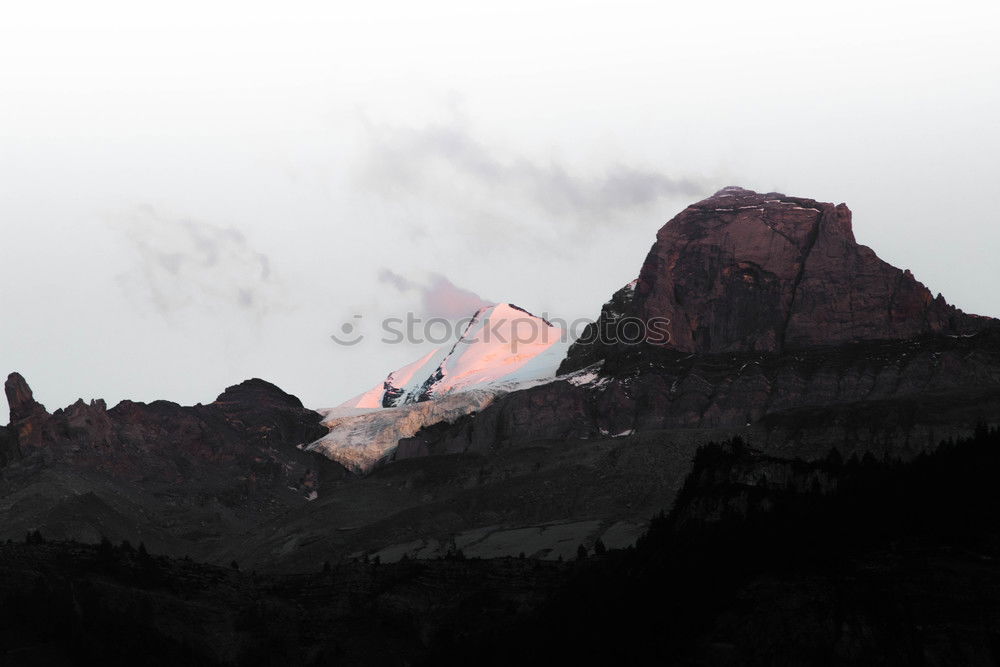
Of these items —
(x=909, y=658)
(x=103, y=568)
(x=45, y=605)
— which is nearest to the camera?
(x=909, y=658)

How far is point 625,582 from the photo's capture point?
166625 millimetres

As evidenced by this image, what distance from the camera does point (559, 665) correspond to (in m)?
144

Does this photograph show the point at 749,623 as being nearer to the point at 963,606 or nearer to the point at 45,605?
the point at 963,606

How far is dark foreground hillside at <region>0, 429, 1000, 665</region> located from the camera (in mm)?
122438

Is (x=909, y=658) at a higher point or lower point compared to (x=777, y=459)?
lower

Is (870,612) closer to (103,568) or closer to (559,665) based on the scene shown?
(559,665)

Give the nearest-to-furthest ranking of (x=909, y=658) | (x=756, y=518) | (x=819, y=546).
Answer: (x=909, y=658), (x=819, y=546), (x=756, y=518)

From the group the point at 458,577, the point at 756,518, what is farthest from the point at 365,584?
the point at 756,518

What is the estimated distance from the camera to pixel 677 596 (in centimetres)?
14412

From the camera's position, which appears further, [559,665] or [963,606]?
[559,665]

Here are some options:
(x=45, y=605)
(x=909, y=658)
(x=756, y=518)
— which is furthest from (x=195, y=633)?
(x=909, y=658)

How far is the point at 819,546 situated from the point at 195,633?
72.3m

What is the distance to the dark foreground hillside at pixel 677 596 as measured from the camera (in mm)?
122438

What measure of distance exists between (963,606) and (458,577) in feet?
282
